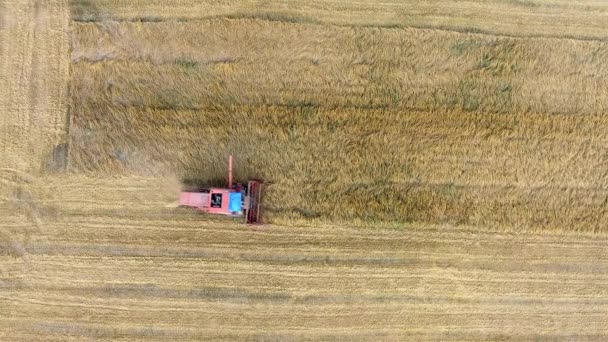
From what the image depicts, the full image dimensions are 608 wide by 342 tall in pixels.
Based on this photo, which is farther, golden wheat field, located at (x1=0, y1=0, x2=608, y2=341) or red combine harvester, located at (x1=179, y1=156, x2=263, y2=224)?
golden wheat field, located at (x1=0, y1=0, x2=608, y2=341)

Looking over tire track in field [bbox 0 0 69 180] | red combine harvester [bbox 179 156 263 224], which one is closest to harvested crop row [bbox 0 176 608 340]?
red combine harvester [bbox 179 156 263 224]

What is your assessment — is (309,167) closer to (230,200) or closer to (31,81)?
(230,200)

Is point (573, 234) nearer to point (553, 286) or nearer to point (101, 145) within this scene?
point (553, 286)

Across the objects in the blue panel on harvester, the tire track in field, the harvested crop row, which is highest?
the tire track in field

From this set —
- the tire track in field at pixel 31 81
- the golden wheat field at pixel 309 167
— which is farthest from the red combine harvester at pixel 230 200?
the tire track in field at pixel 31 81

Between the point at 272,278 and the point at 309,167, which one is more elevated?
the point at 309,167

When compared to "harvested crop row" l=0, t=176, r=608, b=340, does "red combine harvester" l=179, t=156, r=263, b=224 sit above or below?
above

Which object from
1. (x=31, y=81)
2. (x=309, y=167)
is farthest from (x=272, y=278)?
(x=31, y=81)

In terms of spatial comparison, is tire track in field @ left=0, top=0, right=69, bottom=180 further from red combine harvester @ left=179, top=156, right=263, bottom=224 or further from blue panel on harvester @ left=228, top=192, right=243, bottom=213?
blue panel on harvester @ left=228, top=192, right=243, bottom=213
